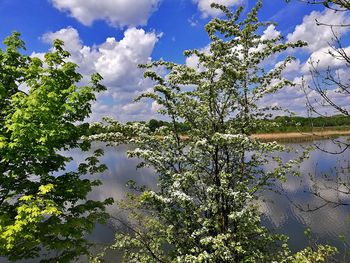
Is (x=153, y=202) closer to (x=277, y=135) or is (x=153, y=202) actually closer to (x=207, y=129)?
(x=207, y=129)

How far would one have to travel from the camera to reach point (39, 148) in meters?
12.4

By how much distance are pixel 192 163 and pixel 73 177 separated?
5.61m

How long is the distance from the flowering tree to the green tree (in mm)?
1856

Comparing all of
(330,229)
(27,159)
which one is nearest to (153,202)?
(27,159)

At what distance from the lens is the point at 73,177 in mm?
14859

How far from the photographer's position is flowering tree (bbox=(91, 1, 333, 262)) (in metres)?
12.6

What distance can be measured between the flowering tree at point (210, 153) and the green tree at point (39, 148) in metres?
1.86

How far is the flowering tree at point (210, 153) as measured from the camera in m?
12.6

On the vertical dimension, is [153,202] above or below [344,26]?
below

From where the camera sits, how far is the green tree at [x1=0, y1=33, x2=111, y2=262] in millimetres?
11930

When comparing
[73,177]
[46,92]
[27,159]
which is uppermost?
[46,92]

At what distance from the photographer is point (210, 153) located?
1333cm

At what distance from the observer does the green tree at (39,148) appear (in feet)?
39.1

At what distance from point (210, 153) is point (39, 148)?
673 cm
